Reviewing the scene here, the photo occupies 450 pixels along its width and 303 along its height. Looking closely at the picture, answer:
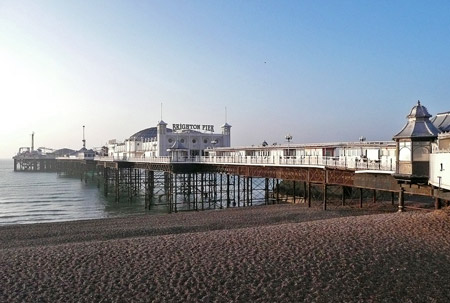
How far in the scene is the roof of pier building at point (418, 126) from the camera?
59.9 ft

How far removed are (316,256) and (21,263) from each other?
36.7ft

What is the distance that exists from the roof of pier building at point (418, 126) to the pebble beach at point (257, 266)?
13.8 feet

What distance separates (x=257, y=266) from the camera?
1274cm

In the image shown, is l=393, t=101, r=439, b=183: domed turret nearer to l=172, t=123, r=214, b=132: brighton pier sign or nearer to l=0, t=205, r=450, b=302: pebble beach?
l=0, t=205, r=450, b=302: pebble beach

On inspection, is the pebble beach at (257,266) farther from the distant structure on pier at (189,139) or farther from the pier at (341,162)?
the distant structure on pier at (189,139)

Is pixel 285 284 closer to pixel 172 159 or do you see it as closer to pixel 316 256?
pixel 316 256

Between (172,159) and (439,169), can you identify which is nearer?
(439,169)

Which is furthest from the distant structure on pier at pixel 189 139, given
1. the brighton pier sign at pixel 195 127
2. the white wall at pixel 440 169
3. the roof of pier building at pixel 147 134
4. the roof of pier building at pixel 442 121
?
the white wall at pixel 440 169

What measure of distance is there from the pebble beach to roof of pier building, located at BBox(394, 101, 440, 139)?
4.20m

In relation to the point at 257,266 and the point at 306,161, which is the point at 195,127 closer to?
the point at 306,161

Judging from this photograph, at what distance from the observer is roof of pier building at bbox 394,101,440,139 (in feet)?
59.9

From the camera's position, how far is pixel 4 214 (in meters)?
38.9

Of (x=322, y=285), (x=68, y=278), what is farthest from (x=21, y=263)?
(x=322, y=285)

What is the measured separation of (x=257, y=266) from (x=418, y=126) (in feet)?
38.5
